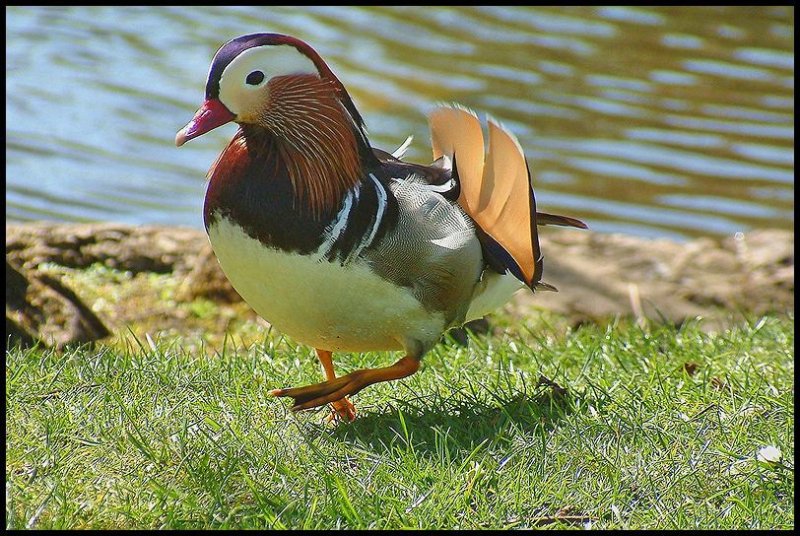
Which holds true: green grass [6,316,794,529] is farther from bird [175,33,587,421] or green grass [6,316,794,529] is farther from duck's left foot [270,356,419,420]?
bird [175,33,587,421]

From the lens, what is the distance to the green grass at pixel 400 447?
3182 mm

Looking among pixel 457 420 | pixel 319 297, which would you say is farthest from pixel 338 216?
pixel 457 420

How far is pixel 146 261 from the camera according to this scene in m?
6.29

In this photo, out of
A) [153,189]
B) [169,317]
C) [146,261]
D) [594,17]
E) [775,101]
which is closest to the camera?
[169,317]

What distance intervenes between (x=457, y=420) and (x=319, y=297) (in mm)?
632

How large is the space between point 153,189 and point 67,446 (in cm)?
539

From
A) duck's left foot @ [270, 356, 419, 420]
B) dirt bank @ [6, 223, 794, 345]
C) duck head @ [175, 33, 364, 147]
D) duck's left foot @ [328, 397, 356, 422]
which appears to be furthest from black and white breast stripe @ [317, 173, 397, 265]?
dirt bank @ [6, 223, 794, 345]

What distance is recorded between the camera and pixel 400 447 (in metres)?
3.52

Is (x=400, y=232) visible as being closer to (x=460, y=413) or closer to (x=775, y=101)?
(x=460, y=413)

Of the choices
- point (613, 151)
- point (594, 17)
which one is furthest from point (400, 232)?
point (594, 17)

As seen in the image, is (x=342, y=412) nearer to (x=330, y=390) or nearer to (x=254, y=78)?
(x=330, y=390)

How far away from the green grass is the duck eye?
106 cm

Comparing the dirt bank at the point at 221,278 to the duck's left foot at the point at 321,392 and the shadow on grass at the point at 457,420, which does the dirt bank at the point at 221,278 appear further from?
the duck's left foot at the point at 321,392

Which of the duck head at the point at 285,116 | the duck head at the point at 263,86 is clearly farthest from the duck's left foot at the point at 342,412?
the duck head at the point at 263,86
